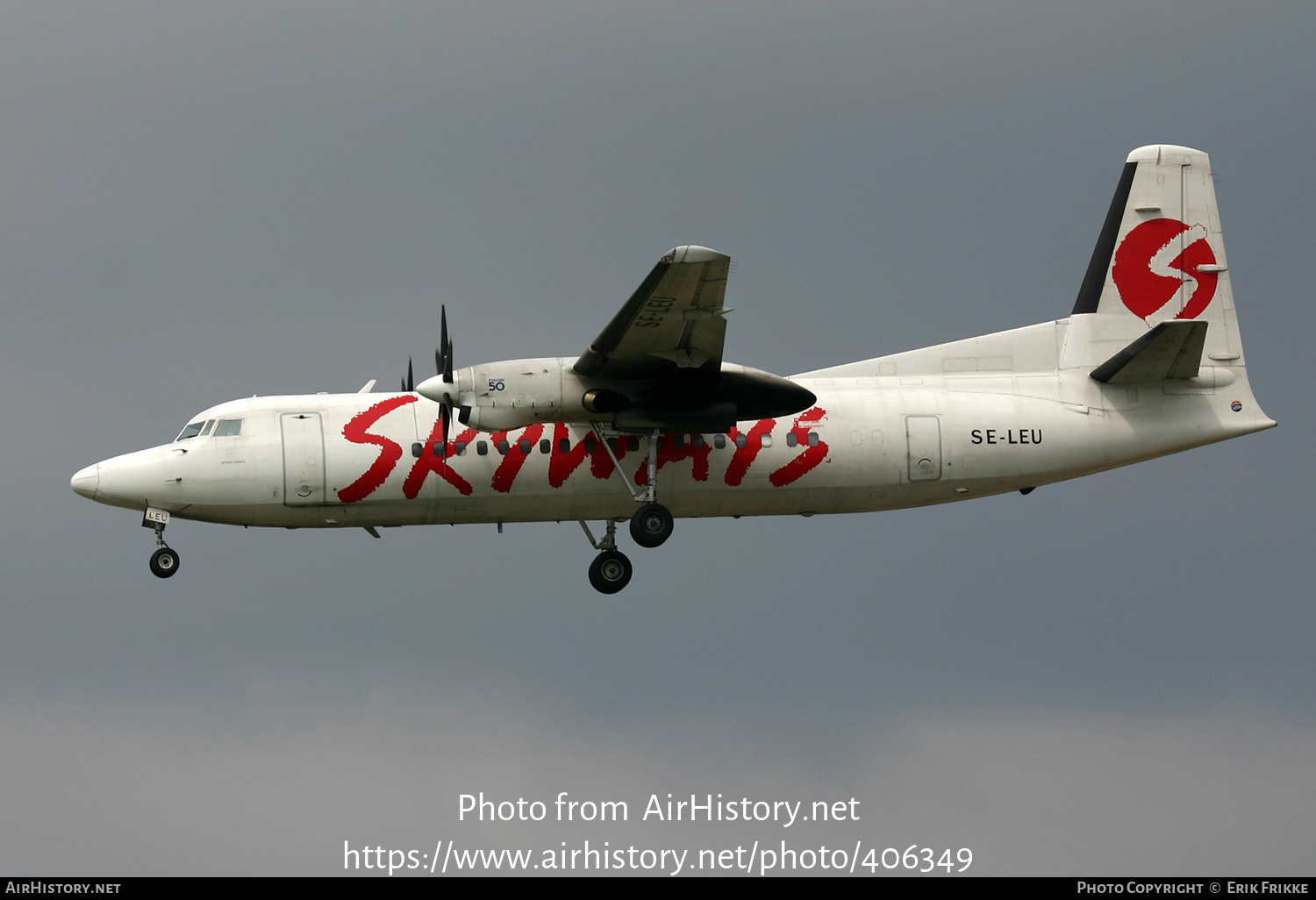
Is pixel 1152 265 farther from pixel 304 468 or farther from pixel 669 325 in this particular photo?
pixel 304 468

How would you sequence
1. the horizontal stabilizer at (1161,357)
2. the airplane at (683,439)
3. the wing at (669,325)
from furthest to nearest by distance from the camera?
A: the horizontal stabilizer at (1161,357)
the airplane at (683,439)
the wing at (669,325)

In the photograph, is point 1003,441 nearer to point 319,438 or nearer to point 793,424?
point 793,424

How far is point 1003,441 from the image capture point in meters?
26.7

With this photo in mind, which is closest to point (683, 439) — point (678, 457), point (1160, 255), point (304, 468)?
point (678, 457)

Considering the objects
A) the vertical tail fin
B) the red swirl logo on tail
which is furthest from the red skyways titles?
the red swirl logo on tail

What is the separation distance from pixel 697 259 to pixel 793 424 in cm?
524

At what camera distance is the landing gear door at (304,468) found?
25.9 metres

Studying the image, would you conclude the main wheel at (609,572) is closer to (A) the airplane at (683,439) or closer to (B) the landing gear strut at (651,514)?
(A) the airplane at (683,439)

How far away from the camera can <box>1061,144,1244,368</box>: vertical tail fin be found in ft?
92.9

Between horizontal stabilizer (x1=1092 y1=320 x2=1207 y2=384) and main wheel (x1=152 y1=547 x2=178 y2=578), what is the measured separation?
50.1 feet

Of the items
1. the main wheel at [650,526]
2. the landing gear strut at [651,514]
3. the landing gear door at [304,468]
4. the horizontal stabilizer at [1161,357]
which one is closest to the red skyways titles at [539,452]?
the landing gear strut at [651,514]

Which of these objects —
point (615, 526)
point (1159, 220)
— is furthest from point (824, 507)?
point (1159, 220)

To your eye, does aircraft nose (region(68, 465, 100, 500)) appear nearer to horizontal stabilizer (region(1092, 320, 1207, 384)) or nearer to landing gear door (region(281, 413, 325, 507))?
landing gear door (region(281, 413, 325, 507))

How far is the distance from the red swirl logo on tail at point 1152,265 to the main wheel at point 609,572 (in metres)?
9.83
